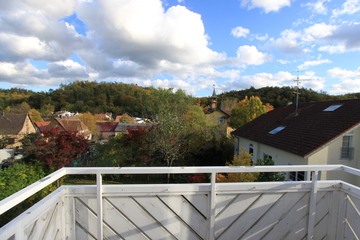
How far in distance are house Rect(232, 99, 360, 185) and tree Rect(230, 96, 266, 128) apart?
9.05 metres

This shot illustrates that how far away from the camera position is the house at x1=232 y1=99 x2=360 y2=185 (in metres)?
8.66

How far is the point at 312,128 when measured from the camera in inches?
406

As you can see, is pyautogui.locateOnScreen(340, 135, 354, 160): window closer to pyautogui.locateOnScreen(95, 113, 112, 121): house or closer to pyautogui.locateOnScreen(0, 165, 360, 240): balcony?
pyautogui.locateOnScreen(0, 165, 360, 240): balcony

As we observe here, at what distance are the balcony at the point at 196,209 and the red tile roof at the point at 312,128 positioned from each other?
7.72m

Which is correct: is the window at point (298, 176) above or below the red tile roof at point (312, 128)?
below

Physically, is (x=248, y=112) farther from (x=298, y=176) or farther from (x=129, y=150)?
(x=129, y=150)

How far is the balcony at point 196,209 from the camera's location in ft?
5.76

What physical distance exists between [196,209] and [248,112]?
22109mm

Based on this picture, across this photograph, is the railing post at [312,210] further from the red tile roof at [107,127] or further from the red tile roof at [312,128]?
the red tile roof at [107,127]

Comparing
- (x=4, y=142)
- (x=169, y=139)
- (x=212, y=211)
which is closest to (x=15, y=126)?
(x=4, y=142)

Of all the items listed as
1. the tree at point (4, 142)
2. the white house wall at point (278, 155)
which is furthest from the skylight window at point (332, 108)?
the tree at point (4, 142)

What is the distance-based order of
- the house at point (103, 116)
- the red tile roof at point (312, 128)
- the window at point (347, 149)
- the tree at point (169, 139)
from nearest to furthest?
the red tile roof at point (312, 128) → the window at point (347, 149) → the tree at point (169, 139) → the house at point (103, 116)

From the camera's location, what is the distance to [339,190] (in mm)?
2010

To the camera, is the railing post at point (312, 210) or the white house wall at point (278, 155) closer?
the railing post at point (312, 210)
